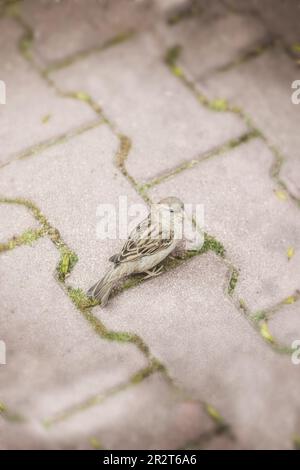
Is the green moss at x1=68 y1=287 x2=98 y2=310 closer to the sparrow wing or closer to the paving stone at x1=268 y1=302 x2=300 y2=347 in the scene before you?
the sparrow wing

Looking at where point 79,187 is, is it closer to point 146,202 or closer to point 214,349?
point 146,202

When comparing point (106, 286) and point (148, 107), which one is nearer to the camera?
point (106, 286)

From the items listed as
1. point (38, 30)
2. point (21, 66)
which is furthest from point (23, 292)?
point (38, 30)

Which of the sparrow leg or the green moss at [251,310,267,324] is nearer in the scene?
the green moss at [251,310,267,324]

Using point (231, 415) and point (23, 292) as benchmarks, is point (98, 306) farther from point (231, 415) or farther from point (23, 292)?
point (231, 415)

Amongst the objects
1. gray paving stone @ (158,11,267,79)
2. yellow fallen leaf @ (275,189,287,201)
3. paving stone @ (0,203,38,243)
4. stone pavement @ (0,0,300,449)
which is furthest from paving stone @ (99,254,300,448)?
gray paving stone @ (158,11,267,79)

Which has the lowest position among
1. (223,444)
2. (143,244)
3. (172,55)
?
(223,444)

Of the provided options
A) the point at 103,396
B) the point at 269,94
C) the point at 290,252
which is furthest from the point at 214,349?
the point at 269,94
